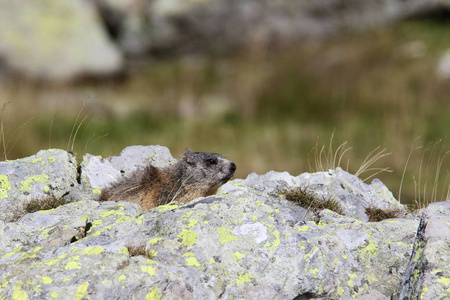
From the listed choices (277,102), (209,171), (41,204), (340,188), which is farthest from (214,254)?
(277,102)

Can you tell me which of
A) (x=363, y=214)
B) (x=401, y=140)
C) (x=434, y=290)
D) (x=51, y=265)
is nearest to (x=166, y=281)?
(x=51, y=265)

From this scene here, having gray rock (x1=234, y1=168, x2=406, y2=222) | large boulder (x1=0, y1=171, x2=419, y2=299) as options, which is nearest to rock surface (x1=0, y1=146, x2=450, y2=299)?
large boulder (x1=0, y1=171, x2=419, y2=299)

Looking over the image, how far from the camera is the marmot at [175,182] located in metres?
7.56

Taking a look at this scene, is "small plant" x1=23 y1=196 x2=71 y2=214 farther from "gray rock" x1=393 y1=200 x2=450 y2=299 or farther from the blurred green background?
the blurred green background

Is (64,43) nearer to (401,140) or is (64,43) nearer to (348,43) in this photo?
(348,43)

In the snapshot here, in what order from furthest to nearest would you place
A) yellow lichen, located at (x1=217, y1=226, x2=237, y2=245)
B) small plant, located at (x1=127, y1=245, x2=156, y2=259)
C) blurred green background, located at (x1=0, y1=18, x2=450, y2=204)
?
blurred green background, located at (x1=0, y1=18, x2=450, y2=204) < yellow lichen, located at (x1=217, y1=226, x2=237, y2=245) < small plant, located at (x1=127, y1=245, x2=156, y2=259)

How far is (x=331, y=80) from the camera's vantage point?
21.3 m

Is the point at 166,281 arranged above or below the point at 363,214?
above

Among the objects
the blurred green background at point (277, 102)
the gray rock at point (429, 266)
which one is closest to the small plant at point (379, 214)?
the gray rock at point (429, 266)

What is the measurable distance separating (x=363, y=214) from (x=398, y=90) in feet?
45.4

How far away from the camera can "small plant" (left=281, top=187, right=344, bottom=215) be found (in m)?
6.73

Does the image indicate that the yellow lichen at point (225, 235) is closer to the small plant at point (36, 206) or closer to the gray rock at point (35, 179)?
the small plant at point (36, 206)

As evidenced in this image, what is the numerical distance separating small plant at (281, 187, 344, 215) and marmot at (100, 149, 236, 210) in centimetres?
146

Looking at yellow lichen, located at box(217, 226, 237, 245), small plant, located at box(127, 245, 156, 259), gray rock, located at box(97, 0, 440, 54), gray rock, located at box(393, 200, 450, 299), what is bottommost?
gray rock, located at box(97, 0, 440, 54)
